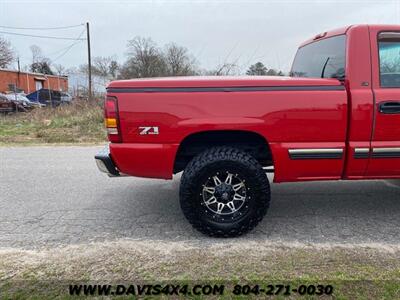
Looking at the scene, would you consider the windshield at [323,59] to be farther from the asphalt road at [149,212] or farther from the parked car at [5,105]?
the parked car at [5,105]

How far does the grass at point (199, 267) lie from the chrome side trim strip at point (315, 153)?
2.83ft

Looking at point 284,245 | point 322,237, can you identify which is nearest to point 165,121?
point 284,245

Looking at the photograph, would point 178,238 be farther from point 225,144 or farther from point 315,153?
point 315,153

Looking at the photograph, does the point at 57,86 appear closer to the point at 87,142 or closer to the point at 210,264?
the point at 87,142

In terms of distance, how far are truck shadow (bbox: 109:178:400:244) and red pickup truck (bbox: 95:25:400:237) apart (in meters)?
0.42

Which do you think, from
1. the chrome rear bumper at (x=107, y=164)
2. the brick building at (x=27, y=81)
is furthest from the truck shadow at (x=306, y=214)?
the brick building at (x=27, y=81)

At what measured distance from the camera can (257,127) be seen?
3273mm

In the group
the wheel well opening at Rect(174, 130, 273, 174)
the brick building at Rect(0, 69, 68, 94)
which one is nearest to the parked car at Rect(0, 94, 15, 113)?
the brick building at Rect(0, 69, 68, 94)

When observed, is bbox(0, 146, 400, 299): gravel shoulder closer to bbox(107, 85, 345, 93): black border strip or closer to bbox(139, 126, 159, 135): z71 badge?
bbox(139, 126, 159, 135): z71 badge

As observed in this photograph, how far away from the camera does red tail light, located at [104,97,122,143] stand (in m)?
3.25

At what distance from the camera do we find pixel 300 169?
3432mm

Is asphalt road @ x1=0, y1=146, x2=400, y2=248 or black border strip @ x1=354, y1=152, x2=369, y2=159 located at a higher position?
black border strip @ x1=354, y1=152, x2=369, y2=159

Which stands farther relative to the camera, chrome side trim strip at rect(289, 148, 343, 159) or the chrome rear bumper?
the chrome rear bumper

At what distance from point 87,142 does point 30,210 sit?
5.57 meters
